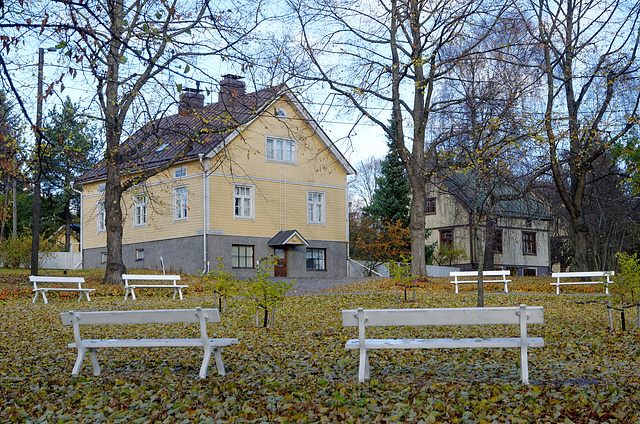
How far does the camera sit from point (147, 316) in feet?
24.4

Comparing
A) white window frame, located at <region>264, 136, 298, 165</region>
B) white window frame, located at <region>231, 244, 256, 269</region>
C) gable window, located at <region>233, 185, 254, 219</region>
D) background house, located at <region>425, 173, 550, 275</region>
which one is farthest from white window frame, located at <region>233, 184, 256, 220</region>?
background house, located at <region>425, 173, 550, 275</region>

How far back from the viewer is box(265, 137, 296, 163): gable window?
33.3 metres

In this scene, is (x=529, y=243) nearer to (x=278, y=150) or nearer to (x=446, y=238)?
(x=446, y=238)

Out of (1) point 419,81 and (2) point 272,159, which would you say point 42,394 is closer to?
(1) point 419,81

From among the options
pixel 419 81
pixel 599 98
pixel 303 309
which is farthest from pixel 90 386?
pixel 599 98

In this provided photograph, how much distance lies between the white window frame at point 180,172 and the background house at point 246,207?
0.25ft

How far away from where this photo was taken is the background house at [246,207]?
30875mm

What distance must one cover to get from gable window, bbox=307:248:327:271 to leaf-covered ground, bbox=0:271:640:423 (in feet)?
68.4

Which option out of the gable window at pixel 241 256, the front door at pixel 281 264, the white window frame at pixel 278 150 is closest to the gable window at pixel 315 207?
the white window frame at pixel 278 150

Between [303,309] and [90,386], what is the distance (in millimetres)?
9237

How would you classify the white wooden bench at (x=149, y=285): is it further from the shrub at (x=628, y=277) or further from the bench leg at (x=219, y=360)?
the bench leg at (x=219, y=360)

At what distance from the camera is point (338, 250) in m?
34.9

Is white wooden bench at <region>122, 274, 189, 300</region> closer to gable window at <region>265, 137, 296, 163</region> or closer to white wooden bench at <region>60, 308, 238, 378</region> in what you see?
gable window at <region>265, 137, 296, 163</region>

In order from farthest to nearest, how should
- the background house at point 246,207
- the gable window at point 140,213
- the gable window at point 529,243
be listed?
the gable window at point 529,243, the gable window at point 140,213, the background house at point 246,207
